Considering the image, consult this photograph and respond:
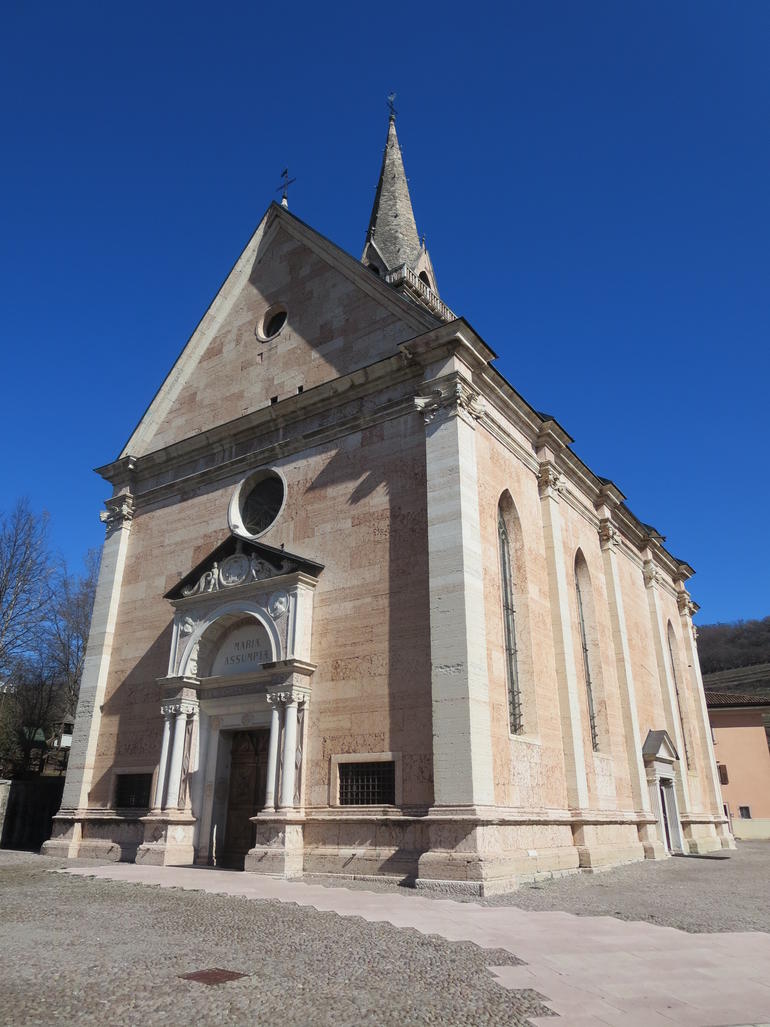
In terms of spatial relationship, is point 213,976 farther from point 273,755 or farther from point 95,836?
point 95,836

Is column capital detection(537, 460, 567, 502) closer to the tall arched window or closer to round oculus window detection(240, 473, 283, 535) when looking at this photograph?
round oculus window detection(240, 473, 283, 535)

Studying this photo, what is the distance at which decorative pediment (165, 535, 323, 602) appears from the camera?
52.3 feet

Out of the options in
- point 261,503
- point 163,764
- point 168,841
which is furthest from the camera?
point 261,503

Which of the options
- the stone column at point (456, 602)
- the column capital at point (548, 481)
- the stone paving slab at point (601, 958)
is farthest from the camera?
the column capital at point (548, 481)

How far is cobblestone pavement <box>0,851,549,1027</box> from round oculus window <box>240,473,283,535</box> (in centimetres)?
1022

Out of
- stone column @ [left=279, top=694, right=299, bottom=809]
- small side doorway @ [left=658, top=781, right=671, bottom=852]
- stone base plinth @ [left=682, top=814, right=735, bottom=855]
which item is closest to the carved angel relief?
stone column @ [left=279, top=694, right=299, bottom=809]

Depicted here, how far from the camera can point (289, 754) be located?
14.4 m

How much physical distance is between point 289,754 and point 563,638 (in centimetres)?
705

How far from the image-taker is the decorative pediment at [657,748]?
2123 cm

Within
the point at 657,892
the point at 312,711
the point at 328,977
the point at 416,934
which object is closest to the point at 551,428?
the point at 312,711

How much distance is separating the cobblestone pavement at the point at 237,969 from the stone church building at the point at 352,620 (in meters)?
4.52

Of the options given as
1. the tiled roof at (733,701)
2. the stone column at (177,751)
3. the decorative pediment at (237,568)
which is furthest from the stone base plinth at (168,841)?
the tiled roof at (733,701)

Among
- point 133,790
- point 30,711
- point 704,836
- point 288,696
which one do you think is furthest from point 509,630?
point 30,711

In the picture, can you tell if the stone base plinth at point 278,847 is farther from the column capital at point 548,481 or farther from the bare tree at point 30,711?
the bare tree at point 30,711
